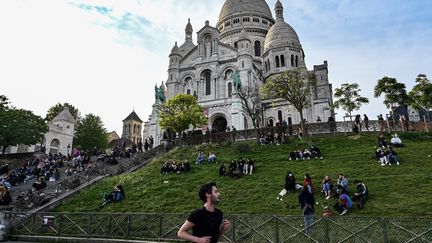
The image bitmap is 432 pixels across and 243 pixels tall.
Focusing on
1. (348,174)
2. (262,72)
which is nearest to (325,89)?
(262,72)

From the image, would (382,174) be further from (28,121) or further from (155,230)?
(28,121)

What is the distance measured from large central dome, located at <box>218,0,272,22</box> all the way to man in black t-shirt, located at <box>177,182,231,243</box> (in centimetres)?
5904

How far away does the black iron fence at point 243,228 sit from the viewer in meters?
7.27

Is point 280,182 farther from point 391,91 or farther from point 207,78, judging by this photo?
point 207,78

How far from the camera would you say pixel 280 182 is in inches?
590

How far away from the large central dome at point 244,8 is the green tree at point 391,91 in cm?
3573

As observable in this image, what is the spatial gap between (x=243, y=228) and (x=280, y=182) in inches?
255

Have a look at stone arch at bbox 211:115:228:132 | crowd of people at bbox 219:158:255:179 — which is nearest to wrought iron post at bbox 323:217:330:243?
crowd of people at bbox 219:158:255:179

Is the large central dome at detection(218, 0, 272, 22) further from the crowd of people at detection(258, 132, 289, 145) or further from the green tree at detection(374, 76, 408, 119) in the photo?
the crowd of people at detection(258, 132, 289, 145)

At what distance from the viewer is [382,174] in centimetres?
1446

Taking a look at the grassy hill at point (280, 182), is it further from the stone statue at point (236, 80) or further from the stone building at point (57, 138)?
the stone building at point (57, 138)

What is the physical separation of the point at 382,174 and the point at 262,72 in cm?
3667

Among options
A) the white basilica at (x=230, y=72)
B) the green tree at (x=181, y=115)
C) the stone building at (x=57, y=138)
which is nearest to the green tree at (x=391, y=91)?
the white basilica at (x=230, y=72)

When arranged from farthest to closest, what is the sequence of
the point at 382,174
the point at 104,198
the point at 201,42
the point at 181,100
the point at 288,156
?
Answer: 1. the point at 201,42
2. the point at 181,100
3. the point at 288,156
4. the point at 104,198
5. the point at 382,174
